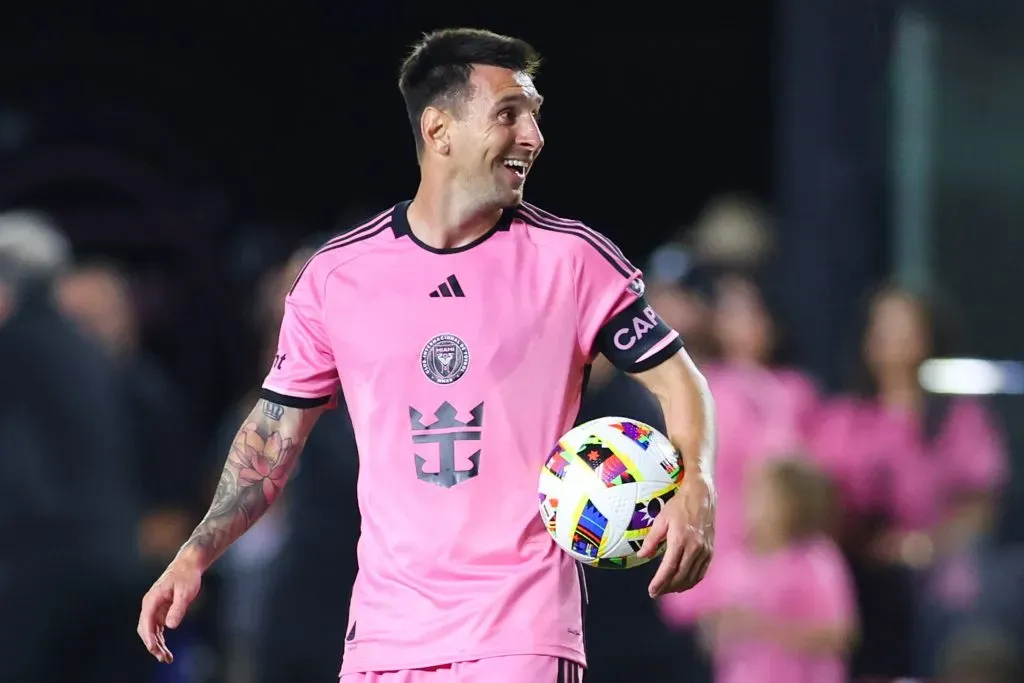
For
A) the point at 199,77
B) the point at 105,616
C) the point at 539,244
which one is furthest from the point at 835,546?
the point at 199,77

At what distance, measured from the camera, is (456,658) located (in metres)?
4.20

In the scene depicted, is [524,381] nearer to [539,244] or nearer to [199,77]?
[539,244]

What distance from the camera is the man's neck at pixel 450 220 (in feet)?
14.5

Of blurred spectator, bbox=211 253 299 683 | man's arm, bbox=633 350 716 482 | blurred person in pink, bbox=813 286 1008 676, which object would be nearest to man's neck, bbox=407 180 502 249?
man's arm, bbox=633 350 716 482

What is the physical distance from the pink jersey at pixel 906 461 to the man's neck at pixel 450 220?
3807 mm

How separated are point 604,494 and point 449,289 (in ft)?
1.97

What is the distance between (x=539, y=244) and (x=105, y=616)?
3.68 meters

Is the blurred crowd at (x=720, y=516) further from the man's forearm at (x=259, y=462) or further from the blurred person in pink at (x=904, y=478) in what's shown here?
the man's forearm at (x=259, y=462)

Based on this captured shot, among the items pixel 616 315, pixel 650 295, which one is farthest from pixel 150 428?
pixel 616 315

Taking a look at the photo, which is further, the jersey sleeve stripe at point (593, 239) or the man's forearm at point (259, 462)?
the man's forearm at point (259, 462)

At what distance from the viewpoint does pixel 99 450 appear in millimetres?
7523

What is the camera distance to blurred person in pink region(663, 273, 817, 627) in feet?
24.7

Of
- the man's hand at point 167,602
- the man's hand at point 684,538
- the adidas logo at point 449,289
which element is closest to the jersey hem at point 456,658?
the man's hand at point 684,538

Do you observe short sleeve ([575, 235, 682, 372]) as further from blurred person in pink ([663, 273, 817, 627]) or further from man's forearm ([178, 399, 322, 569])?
blurred person in pink ([663, 273, 817, 627])
